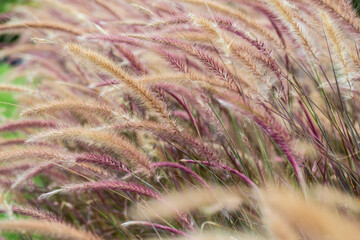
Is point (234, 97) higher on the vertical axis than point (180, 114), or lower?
higher

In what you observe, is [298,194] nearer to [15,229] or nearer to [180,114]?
[180,114]

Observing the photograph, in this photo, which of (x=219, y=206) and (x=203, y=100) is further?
(x=203, y=100)

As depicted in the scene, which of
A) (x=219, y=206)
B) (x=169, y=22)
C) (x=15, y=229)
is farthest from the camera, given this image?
(x=169, y=22)

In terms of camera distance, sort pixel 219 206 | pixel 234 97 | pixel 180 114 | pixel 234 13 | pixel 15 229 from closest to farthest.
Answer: pixel 15 229 → pixel 219 206 → pixel 234 97 → pixel 234 13 → pixel 180 114

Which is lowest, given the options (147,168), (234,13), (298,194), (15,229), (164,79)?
(15,229)

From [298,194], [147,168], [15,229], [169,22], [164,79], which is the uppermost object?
[169,22]

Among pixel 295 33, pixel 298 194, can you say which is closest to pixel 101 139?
pixel 298 194

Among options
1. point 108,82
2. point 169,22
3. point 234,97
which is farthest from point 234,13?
point 108,82

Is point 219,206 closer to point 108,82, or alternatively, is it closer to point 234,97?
point 234,97

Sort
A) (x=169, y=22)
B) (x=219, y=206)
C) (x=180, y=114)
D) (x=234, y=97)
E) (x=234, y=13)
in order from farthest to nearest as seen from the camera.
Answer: (x=180, y=114) → (x=234, y=13) → (x=169, y=22) → (x=234, y=97) → (x=219, y=206)
